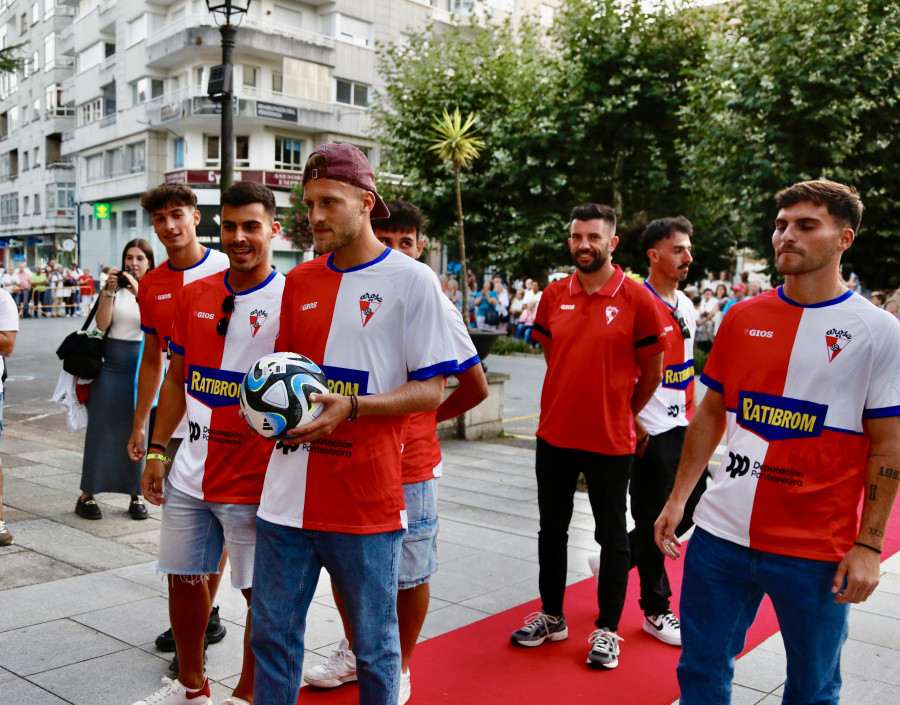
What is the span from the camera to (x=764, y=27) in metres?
19.8

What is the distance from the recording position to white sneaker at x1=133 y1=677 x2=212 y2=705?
3.44 meters

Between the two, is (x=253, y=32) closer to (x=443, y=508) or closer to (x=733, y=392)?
(x=443, y=508)

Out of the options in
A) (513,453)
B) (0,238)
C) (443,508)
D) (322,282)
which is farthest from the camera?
(0,238)

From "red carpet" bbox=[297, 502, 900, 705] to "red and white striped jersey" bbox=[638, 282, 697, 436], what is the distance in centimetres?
114

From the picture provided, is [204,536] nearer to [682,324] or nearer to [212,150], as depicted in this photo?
[682,324]

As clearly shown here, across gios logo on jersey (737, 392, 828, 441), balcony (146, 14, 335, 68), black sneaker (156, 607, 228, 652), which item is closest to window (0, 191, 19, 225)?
balcony (146, 14, 335, 68)

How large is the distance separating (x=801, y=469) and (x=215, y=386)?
2.13 meters

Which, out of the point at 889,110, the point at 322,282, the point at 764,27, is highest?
the point at 764,27

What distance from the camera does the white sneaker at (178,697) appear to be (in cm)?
344

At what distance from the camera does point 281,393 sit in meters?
2.46

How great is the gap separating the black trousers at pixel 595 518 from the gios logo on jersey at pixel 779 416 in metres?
1.42

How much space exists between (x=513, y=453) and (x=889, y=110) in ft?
47.7

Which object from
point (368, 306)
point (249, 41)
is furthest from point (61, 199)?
point (368, 306)

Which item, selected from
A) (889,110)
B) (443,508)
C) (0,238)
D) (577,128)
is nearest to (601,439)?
(443,508)
